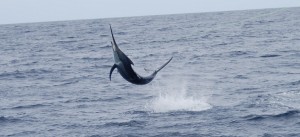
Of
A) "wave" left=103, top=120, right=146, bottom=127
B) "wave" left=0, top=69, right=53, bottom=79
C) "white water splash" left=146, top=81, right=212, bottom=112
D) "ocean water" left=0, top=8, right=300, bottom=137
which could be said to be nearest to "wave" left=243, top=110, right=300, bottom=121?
"ocean water" left=0, top=8, right=300, bottom=137

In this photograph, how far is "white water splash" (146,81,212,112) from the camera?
17922mm

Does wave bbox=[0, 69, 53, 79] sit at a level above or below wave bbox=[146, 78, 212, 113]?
above

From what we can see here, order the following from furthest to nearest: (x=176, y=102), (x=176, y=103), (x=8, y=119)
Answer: (x=176, y=102) → (x=176, y=103) → (x=8, y=119)

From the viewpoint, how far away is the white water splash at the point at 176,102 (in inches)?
706

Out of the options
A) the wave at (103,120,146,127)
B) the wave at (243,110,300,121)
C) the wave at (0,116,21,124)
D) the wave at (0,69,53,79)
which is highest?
the wave at (0,69,53,79)

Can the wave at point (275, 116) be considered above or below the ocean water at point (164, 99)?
below

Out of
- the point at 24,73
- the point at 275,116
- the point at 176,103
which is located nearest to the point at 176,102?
the point at 176,103

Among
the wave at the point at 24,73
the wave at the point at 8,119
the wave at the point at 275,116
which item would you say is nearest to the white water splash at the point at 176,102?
the wave at the point at 275,116

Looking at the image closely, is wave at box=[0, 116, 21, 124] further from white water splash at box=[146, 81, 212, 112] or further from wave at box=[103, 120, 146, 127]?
white water splash at box=[146, 81, 212, 112]

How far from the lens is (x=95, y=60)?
37938mm

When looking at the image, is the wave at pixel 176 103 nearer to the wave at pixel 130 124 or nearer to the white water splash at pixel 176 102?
the white water splash at pixel 176 102

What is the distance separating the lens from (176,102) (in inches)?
757

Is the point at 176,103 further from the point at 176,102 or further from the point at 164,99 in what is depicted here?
the point at 164,99

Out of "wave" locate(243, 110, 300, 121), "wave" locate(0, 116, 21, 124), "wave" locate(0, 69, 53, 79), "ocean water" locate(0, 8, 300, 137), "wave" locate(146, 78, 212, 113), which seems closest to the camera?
"ocean water" locate(0, 8, 300, 137)
